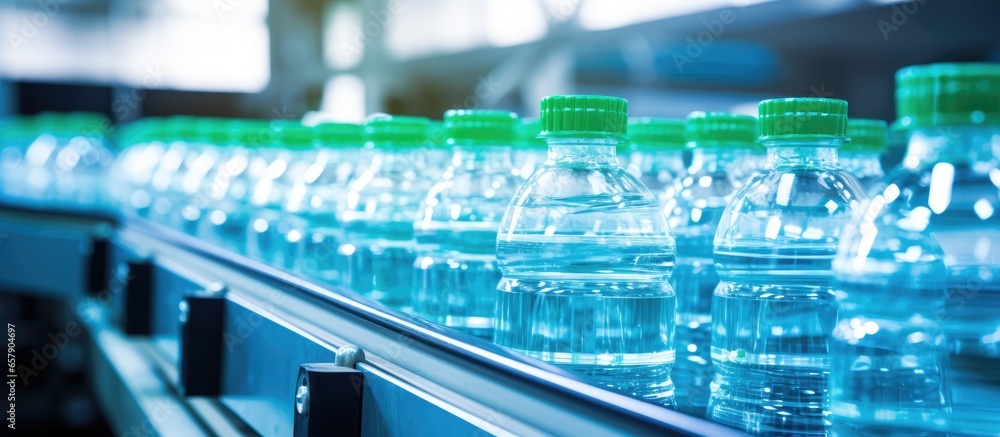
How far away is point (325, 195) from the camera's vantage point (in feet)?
6.13

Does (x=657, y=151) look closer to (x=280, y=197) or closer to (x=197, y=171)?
(x=280, y=197)

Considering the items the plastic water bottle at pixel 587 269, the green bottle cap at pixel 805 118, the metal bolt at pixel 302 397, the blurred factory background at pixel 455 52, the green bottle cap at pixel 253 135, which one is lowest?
the metal bolt at pixel 302 397

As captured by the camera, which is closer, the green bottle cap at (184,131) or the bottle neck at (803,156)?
the bottle neck at (803,156)

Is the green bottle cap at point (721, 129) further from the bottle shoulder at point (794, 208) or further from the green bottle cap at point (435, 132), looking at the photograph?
the green bottle cap at point (435, 132)

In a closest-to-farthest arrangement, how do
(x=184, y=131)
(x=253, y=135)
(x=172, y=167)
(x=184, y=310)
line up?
(x=184, y=310), (x=253, y=135), (x=184, y=131), (x=172, y=167)

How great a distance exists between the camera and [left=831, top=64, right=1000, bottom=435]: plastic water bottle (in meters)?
0.63

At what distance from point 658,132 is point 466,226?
0.92ft

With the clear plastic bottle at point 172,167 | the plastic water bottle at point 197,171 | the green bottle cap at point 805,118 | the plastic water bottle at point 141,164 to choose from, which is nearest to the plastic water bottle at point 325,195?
the plastic water bottle at point 197,171

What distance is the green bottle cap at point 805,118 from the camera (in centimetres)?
75

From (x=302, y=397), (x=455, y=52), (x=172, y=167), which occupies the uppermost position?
(x=455, y=52)

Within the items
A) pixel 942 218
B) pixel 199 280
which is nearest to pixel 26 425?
pixel 199 280

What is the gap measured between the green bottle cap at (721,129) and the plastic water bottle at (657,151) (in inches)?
4.3

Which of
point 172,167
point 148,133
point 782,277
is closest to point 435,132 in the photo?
point 782,277

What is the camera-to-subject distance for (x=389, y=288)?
57.3 inches
